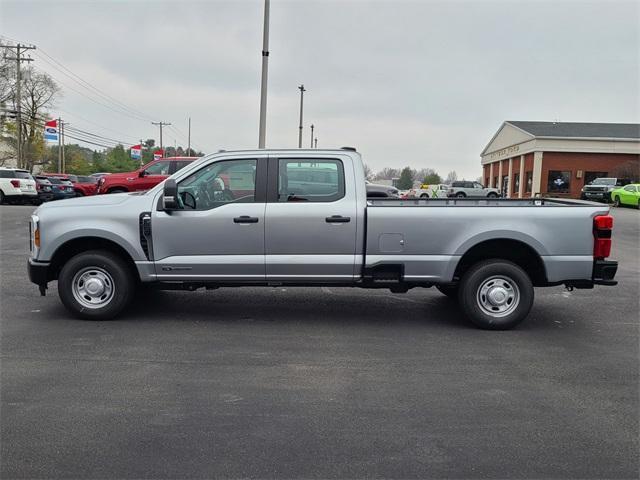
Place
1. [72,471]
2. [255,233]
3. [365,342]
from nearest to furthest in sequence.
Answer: [72,471] < [365,342] < [255,233]

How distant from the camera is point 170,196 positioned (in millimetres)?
6324

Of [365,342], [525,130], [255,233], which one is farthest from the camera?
[525,130]

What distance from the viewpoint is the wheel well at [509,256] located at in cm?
665

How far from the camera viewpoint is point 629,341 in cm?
636

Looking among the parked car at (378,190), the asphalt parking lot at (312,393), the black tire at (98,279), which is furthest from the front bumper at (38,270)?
the parked car at (378,190)

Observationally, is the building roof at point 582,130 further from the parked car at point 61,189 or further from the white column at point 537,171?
the parked car at point 61,189

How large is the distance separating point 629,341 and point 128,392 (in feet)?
17.2

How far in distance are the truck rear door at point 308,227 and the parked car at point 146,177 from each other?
516 inches

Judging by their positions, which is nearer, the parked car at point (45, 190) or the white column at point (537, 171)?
the parked car at point (45, 190)

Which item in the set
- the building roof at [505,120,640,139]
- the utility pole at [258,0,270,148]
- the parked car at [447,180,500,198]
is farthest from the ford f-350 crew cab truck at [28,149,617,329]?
the building roof at [505,120,640,139]

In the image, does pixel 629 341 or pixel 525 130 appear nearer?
pixel 629 341

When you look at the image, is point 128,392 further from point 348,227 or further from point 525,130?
point 525,130

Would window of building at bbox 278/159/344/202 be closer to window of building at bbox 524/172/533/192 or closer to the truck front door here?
the truck front door

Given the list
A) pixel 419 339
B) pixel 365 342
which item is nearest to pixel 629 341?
pixel 419 339
